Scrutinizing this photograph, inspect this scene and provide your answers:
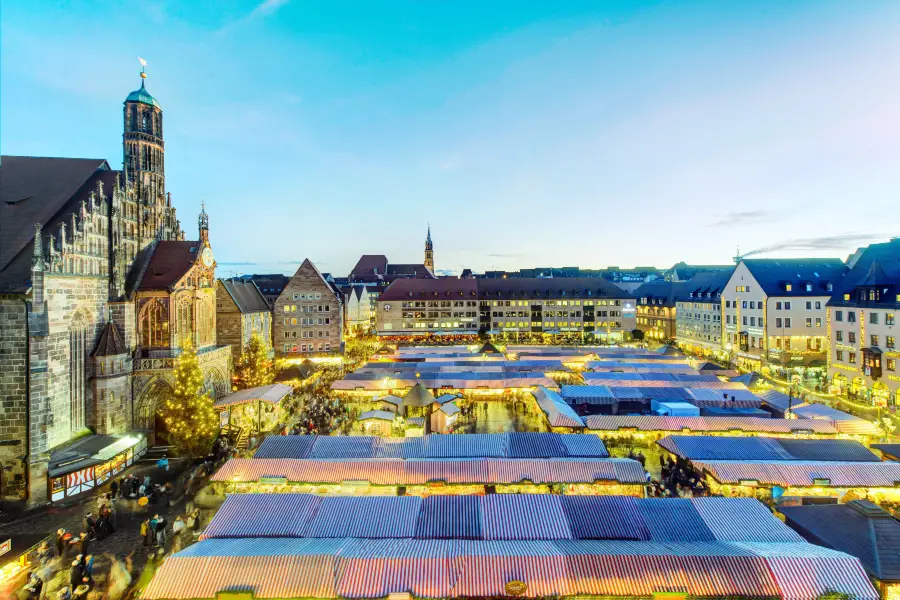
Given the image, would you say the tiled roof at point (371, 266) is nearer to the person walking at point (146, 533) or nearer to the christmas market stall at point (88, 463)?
the christmas market stall at point (88, 463)

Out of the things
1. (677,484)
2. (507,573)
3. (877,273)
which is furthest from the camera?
(877,273)

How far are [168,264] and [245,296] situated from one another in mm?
21545

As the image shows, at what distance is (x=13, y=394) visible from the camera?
20.7m

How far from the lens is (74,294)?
2411cm

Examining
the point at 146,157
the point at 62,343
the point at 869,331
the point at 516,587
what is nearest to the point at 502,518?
the point at 516,587

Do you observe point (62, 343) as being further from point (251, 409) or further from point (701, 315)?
point (701, 315)

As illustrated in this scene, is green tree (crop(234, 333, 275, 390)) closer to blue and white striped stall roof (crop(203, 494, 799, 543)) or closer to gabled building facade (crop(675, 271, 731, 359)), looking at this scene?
blue and white striped stall roof (crop(203, 494, 799, 543))

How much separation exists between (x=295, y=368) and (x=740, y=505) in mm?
32280

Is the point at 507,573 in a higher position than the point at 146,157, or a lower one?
lower

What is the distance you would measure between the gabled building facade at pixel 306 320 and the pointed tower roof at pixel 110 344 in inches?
1294

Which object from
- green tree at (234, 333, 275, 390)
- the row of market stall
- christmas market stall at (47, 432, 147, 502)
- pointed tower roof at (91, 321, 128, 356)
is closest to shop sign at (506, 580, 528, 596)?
the row of market stall

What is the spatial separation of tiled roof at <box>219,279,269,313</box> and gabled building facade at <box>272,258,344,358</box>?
11.1 feet

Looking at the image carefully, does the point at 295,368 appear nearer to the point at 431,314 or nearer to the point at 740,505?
the point at 740,505

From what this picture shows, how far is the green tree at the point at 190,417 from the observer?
23.3 m
